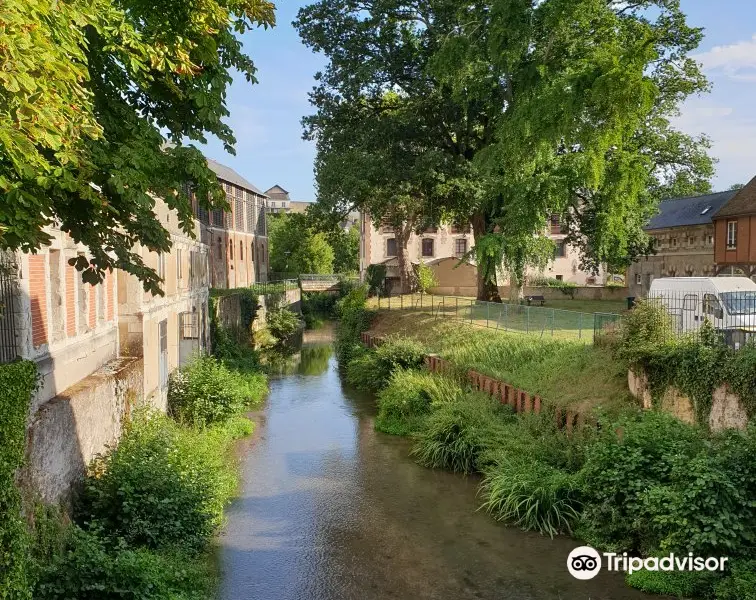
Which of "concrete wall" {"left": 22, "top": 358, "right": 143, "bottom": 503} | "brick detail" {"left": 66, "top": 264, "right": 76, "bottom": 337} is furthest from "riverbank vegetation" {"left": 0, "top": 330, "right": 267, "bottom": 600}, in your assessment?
"brick detail" {"left": 66, "top": 264, "right": 76, "bottom": 337}

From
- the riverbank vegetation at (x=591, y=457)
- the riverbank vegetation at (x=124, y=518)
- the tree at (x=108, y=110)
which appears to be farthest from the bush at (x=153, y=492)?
the riverbank vegetation at (x=591, y=457)

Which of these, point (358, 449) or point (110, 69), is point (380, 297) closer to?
point (358, 449)

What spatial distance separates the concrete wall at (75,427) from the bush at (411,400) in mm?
9094

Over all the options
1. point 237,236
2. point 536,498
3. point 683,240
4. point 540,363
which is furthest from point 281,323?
point 536,498

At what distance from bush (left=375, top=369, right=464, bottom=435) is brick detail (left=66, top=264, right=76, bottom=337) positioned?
35.4ft

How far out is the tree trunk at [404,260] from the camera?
40.9m

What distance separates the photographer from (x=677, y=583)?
1023 centimetres

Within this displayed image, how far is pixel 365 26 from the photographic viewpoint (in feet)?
88.4

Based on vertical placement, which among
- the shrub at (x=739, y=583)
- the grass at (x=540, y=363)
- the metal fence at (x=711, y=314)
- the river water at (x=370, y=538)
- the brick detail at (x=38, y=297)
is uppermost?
the brick detail at (x=38, y=297)

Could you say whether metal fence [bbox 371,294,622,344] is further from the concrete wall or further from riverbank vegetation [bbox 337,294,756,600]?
the concrete wall

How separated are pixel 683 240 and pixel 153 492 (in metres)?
36.7

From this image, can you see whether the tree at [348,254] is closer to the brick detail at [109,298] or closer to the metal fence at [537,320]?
the metal fence at [537,320]

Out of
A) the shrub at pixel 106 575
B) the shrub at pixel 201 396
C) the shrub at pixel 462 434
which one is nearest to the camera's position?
the shrub at pixel 106 575

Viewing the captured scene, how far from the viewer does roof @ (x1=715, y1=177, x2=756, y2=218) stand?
1258 inches
